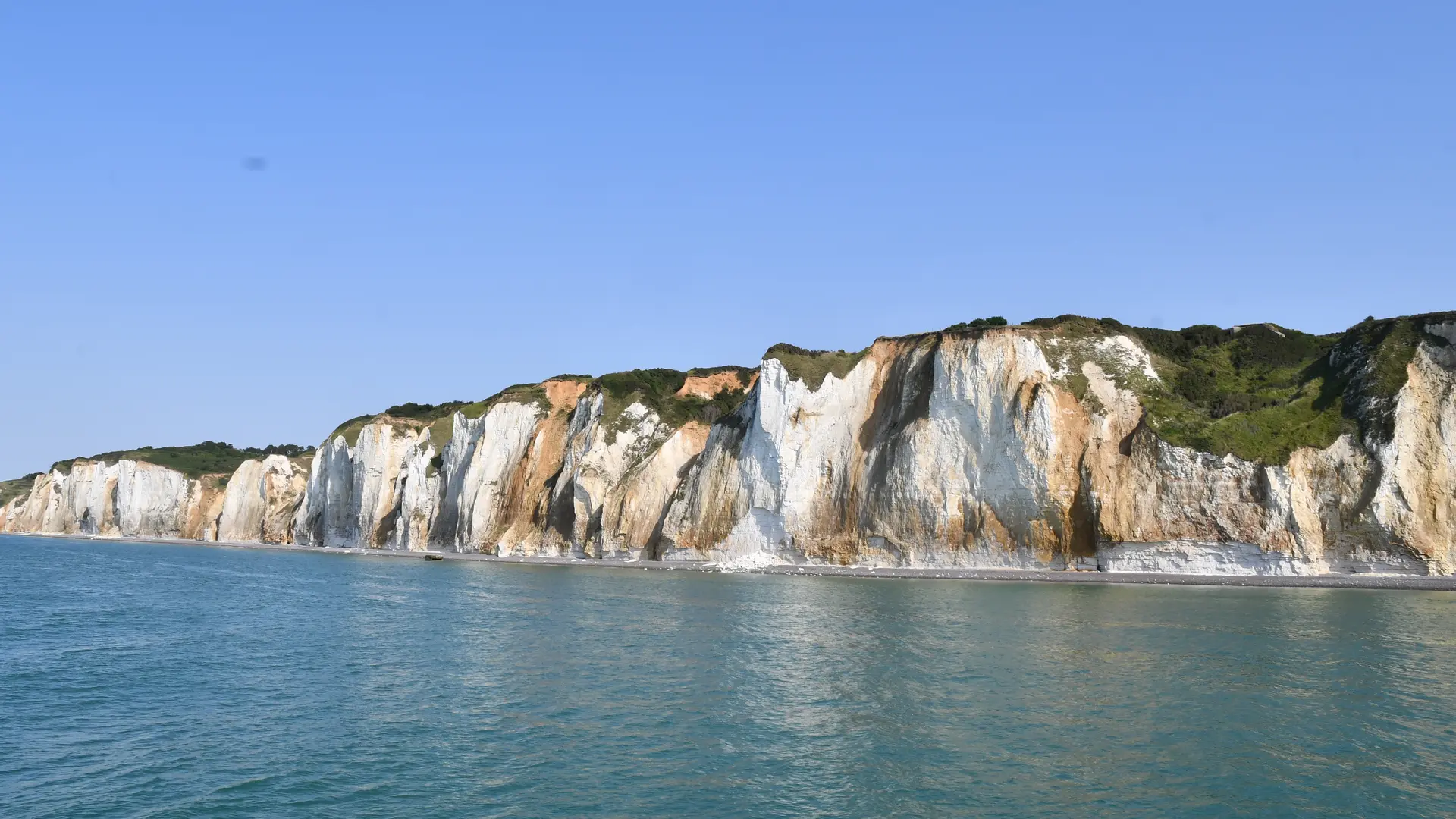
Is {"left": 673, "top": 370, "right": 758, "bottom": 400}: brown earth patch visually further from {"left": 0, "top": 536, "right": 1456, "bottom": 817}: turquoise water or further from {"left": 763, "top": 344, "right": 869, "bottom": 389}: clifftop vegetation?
{"left": 0, "top": 536, "right": 1456, "bottom": 817}: turquoise water

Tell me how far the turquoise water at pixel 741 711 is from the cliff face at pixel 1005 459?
9.97 m

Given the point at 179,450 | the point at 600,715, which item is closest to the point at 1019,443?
the point at 600,715

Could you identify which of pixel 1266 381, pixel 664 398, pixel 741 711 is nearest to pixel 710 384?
pixel 664 398

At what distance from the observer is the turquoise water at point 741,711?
1391 centimetres

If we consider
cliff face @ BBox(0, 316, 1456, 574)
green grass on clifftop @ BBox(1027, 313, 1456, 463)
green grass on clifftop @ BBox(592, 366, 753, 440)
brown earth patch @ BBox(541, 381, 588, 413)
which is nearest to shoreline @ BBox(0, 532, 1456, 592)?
cliff face @ BBox(0, 316, 1456, 574)

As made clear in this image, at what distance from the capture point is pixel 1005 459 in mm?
52188

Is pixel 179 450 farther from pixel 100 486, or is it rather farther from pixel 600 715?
pixel 600 715

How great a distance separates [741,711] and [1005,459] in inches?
1432

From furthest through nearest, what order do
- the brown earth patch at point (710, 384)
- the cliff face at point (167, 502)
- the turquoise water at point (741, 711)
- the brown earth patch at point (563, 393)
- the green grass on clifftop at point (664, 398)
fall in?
the cliff face at point (167, 502) → the brown earth patch at point (563, 393) → the brown earth patch at point (710, 384) → the green grass on clifftop at point (664, 398) → the turquoise water at point (741, 711)

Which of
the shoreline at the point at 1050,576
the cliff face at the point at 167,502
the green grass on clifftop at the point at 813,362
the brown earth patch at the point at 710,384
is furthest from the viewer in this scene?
the cliff face at the point at 167,502

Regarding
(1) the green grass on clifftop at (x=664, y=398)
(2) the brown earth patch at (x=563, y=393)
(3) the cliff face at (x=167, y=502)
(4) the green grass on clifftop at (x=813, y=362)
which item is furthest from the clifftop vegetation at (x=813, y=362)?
(3) the cliff face at (x=167, y=502)

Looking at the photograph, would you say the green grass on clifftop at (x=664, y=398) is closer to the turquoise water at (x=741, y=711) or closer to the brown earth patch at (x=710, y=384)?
the brown earth patch at (x=710, y=384)

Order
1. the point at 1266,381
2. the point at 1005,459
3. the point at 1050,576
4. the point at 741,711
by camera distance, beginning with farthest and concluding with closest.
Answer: the point at 1266,381, the point at 1005,459, the point at 1050,576, the point at 741,711

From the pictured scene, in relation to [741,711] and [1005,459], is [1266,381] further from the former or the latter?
[741,711]
